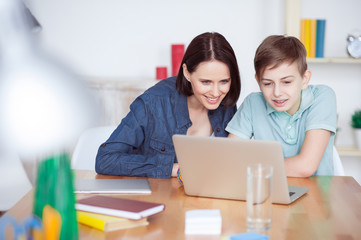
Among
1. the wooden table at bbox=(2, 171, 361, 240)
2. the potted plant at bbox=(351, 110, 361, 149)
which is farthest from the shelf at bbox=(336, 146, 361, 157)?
the wooden table at bbox=(2, 171, 361, 240)

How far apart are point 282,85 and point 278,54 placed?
0.11m

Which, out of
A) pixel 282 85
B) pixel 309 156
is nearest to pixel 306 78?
pixel 282 85

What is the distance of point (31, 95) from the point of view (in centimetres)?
411

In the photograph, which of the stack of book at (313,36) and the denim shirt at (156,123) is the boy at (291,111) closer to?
the denim shirt at (156,123)

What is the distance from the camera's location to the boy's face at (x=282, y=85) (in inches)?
67.0

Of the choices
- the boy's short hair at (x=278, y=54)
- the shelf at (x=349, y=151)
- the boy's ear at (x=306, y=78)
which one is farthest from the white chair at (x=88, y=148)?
the shelf at (x=349, y=151)

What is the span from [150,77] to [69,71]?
0.61 metres

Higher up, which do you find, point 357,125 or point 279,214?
point 279,214

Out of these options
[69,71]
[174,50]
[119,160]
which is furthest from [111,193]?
[69,71]

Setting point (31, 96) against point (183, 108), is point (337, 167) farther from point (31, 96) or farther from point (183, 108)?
point (31, 96)

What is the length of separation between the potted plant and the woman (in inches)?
54.9

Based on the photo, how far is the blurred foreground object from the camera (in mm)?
3689

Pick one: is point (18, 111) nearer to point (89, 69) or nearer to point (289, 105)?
point (89, 69)

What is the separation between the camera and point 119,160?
1.63m
